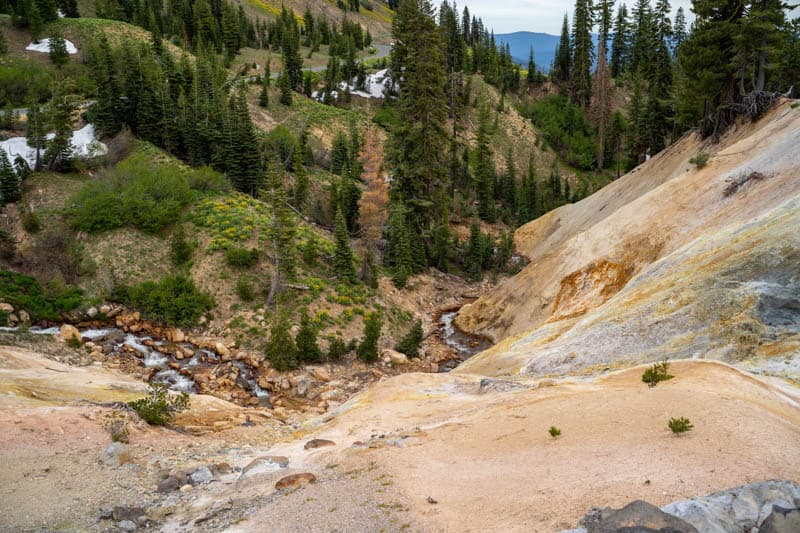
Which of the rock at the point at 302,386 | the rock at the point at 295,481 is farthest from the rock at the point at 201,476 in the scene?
the rock at the point at 302,386

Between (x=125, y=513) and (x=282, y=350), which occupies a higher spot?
(x=125, y=513)

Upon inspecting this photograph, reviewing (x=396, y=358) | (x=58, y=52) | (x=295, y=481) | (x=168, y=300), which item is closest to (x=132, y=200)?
(x=168, y=300)

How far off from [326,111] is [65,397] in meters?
64.1

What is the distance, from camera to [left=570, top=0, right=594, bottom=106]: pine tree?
282 feet

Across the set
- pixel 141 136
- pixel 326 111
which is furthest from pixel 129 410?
pixel 326 111

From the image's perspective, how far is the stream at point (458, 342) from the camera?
3222cm

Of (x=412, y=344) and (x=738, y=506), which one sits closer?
(x=738, y=506)

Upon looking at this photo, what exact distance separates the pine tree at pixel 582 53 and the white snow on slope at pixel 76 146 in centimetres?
7660

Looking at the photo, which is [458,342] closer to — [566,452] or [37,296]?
[566,452]

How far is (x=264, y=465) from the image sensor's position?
1345 centimetres

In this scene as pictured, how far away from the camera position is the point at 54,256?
→ 34.4 metres

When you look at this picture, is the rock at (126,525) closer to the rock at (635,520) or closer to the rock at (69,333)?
the rock at (635,520)

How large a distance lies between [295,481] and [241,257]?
26352mm

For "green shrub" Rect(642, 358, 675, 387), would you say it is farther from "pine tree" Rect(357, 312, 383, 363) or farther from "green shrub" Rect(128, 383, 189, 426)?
"pine tree" Rect(357, 312, 383, 363)
